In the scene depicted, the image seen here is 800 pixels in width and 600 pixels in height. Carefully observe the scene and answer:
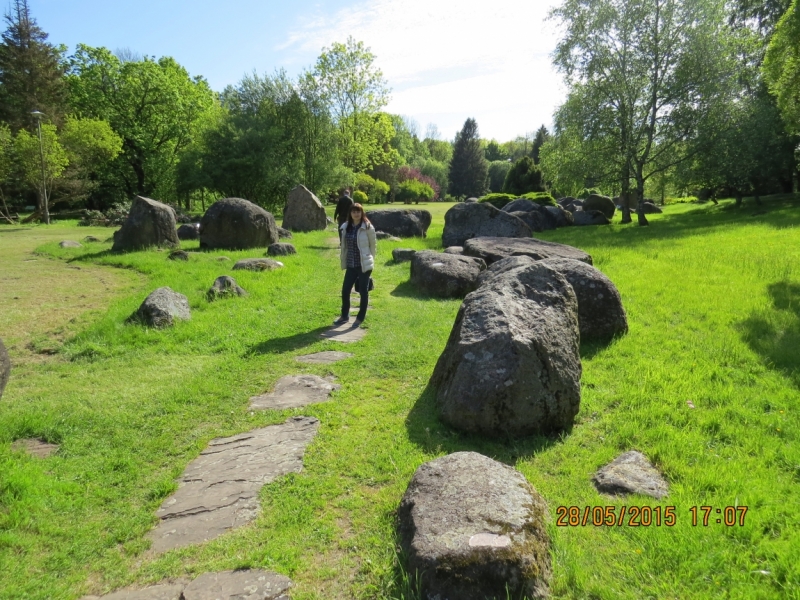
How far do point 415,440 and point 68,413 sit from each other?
3698 mm

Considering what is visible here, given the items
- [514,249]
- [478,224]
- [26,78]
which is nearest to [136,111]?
[26,78]

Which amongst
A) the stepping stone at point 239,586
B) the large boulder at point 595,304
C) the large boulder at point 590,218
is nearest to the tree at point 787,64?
the large boulder at point 590,218

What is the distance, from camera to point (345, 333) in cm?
830

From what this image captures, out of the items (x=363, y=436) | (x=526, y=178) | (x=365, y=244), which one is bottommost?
(x=363, y=436)

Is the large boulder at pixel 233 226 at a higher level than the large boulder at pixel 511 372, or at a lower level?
higher

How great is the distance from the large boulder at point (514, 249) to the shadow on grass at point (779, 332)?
11.6 ft

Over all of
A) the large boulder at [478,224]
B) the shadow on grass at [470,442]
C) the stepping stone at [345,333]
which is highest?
the large boulder at [478,224]

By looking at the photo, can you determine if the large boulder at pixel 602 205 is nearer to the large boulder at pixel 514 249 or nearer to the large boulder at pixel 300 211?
the large boulder at pixel 300 211

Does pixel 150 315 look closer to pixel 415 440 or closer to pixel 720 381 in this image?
pixel 415 440

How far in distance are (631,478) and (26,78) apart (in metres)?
49.8

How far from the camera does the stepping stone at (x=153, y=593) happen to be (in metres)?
2.94

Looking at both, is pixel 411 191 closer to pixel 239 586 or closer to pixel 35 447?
pixel 35 447

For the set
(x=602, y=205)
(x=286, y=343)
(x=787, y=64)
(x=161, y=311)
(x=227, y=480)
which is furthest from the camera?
(x=602, y=205)
